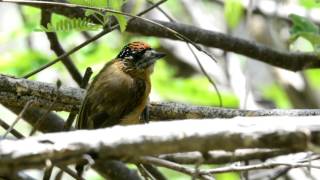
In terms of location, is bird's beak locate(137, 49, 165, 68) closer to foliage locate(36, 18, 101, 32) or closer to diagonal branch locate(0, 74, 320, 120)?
diagonal branch locate(0, 74, 320, 120)

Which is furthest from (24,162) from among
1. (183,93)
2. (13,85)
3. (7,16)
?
(7,16)

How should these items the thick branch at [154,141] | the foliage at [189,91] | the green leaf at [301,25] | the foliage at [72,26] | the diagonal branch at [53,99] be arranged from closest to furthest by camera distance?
the thick branch at [154,141], the foliage at [72,26], the diagonal branch at [53,99], the green leaf at [301,25], the foliage at [189,91]

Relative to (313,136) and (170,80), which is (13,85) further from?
(170,80)

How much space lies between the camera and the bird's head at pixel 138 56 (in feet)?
14.6

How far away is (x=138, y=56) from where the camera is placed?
176 inches

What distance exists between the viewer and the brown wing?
12.4 feet

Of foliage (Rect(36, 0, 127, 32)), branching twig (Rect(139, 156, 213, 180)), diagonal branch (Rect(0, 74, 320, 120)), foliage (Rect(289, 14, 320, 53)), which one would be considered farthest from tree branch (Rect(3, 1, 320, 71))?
branching twig (Rect(139, 156, 213, 180))


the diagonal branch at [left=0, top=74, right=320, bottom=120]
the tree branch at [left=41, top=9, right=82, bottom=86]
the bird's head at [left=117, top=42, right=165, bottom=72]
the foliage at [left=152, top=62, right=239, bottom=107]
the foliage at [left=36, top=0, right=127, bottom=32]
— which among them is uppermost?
the foliage at [left=152, top=62, right=239, bottom=107]

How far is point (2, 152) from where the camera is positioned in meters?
1.79

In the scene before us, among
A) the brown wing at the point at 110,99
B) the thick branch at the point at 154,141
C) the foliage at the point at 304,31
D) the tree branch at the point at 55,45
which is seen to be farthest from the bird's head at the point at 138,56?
the thick branch at the point at 154,141

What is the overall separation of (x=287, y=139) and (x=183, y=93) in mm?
3948

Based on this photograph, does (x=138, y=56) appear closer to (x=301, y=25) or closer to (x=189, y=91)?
(x=301, y=25)

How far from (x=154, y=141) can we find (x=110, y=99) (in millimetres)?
2189

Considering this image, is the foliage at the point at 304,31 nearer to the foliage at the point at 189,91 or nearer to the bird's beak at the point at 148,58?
the bird's beak at the point at 148,58
